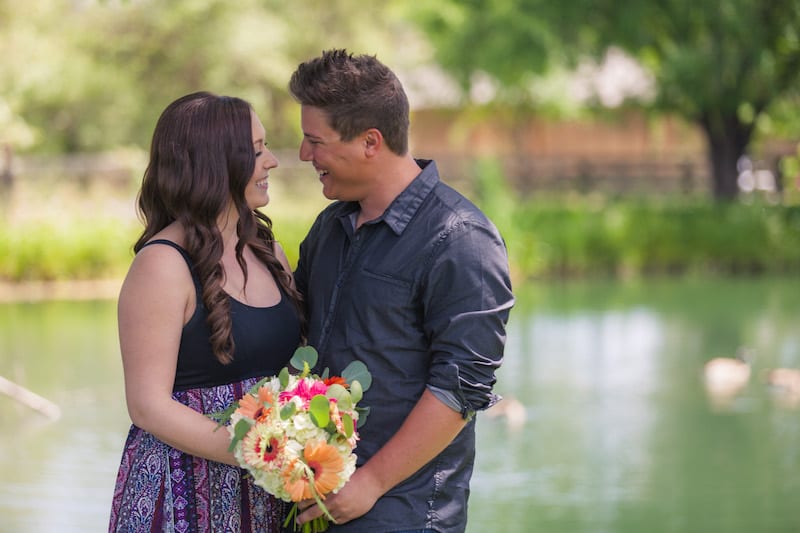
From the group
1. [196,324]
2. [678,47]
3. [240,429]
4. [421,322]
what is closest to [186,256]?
[196,324]

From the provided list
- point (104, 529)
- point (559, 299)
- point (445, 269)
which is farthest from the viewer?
point (559, 299)

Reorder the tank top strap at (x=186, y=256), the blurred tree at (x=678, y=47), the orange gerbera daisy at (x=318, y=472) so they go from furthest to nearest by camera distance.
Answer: the blurred tree at (x=678, y=47)
the tank top strap at (x=186, y=256)
the orange gerbera daisy at (x=318, y=472)

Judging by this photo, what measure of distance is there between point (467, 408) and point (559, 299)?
14172 millimetres

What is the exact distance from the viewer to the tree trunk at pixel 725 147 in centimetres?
2005

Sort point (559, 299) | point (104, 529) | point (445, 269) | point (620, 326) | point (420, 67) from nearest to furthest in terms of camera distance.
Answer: point (445, 269) < point (104, 529) < point (620, 326) < point (559, 299) < point (420, 67)

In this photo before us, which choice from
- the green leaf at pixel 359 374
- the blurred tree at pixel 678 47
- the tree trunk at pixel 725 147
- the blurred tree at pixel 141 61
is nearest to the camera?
the green leaf at pixel 359 374

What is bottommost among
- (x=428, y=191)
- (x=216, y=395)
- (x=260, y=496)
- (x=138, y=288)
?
(x=260, y=496)

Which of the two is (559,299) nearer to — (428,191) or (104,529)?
(104,529)

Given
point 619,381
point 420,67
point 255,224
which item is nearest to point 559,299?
point 619,381

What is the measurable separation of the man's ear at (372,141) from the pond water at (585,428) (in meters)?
4.47

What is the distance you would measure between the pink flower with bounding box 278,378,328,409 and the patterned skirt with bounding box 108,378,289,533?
0.31 m

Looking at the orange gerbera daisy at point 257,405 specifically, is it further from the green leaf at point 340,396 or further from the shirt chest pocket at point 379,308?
the shirt chest pocket at point 379,308

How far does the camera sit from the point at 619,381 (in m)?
11.1

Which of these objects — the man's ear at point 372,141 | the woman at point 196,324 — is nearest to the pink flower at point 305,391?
the woman at point 196,324
